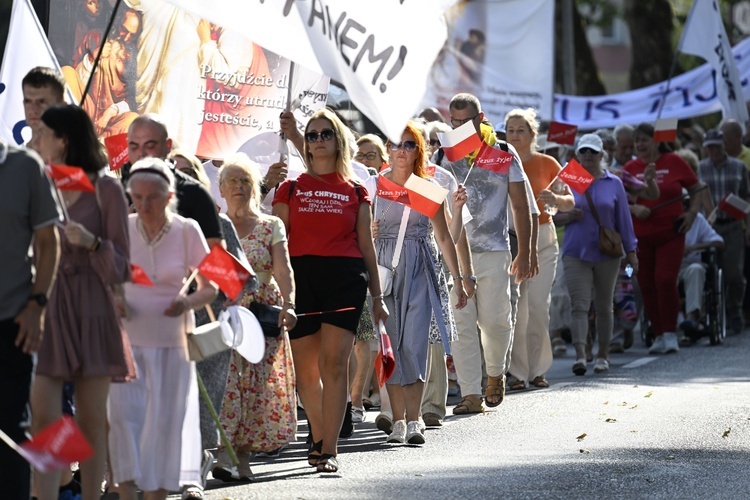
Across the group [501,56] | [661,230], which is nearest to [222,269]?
[661,230]

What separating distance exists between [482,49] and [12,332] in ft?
47.4

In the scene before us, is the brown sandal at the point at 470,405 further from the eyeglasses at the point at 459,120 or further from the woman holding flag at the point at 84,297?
the woman holding flag at the point at 84,297

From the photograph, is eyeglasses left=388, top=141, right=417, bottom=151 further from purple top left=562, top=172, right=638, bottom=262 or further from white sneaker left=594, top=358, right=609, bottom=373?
white sneaker left=594, top=358, right=609, bottom=373

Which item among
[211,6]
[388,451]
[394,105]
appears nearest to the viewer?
[394,105]

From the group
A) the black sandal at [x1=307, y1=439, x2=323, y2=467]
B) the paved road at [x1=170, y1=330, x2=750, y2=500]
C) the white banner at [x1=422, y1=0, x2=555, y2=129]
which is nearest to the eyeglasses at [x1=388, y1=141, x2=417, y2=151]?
the paved road at [x1=170, y1=330, x2=750, y2=500]

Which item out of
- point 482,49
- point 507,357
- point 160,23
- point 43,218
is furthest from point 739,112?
point 43,218

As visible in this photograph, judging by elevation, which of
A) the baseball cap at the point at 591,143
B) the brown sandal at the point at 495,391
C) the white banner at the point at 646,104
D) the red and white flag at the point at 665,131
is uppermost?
the white banner at the point at 646,104

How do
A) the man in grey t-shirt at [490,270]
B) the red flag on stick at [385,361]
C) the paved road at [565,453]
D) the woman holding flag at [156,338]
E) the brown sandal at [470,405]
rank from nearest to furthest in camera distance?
the woman holding flag at [156,338]
the paved road at [565,453]
the red flag on stick at [385,361]
the brown sandal at [470,405]
the man in grey t-shirt at [490,270]

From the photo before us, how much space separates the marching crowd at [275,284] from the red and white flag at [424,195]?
243 millimetres

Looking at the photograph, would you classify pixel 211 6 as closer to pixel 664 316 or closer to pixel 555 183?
pixel 555 183

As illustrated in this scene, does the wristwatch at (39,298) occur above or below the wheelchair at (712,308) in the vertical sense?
below

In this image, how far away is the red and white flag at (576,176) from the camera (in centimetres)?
→ 1420

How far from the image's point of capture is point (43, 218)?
6.51m

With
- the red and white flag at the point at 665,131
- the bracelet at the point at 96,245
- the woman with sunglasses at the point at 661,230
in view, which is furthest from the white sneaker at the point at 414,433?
the red and white flag at the point at 665,131
